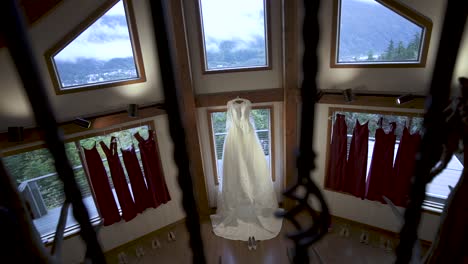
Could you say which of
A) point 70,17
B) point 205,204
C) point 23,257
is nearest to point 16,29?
point 23,257

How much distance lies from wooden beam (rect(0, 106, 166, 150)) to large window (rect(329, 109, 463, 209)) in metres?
2.38

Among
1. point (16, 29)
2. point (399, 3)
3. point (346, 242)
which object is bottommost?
point (346, 242)

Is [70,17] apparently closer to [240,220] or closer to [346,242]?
[240,220]

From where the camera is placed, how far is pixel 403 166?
2914 mm

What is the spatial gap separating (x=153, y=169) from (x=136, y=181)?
0.25 m

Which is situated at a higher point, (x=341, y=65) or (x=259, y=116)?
(x=341, y=65)

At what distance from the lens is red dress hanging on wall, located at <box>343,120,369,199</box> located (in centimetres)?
306

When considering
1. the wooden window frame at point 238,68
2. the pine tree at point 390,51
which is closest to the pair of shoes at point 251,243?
the wooden window frame at point 238,68

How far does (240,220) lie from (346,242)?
144 centimetres

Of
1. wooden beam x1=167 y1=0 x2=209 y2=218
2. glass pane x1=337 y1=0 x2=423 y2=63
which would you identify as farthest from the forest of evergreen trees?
wooden beam x1=167 y1=0 x2=209 y2=218

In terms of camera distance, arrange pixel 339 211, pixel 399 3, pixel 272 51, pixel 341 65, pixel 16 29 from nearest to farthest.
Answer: pixel 16 29, pixel 399 3, pixel 341 65, pixel 272 51, pixel 339 211

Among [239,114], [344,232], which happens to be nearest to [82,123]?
[239,114]

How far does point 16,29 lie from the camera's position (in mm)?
407

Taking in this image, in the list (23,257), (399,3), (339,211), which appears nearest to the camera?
(23,257)
